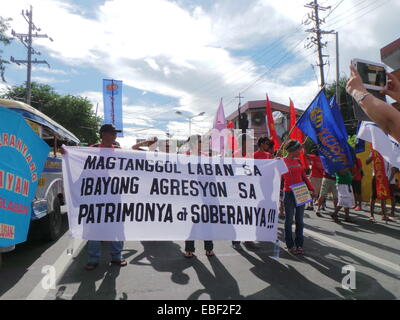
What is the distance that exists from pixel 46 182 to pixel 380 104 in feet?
16.4

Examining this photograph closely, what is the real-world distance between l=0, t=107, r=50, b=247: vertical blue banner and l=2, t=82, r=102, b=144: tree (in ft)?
121

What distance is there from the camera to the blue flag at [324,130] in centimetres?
615

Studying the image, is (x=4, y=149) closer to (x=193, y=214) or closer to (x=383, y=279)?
(x=193, y=214)

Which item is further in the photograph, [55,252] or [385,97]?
[55,252]

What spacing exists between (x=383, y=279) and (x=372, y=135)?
305 cm

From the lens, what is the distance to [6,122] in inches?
129

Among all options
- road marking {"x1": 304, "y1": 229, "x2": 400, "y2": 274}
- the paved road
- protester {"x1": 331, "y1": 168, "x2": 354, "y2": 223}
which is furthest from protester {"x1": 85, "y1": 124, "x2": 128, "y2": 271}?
protester {"x1": 331, "y1": 168, "x2": 354, "y2": 223}

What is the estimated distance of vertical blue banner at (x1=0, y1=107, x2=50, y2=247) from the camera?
3151 mm

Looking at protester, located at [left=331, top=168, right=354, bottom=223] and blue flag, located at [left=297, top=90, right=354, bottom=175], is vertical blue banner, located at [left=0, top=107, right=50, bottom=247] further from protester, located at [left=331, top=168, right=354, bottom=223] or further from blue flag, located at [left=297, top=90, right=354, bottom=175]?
protester, located at [left=331, top=168, right=354, bottom=223]

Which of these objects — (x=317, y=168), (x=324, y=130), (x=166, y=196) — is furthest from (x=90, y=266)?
(x=317, y=168)

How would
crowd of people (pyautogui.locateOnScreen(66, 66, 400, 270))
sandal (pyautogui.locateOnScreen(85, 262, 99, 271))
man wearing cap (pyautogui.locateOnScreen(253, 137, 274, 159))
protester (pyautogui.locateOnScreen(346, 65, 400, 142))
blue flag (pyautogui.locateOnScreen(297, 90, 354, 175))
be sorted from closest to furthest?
protester (pyautogui.locateOnScreen(346, 65, 400, 142)) < crowd of people (pyautogui.locateOnScreen(66, 66, 400, 270)) < sandal (pyautogui.locateOnScreen(85, 262, 99, 271)) < man wearing cap (pyautogui.locateOnScreen(253, 137, 274, 159)) < blue flag (pyautogui.locateOnScreen(297, 90, 354, 175))

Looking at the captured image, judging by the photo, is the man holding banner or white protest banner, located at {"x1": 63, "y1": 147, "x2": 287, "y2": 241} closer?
white protest banner, located at {"x1": 63, "y1": 147, "x2": 287, "y2": 241}
